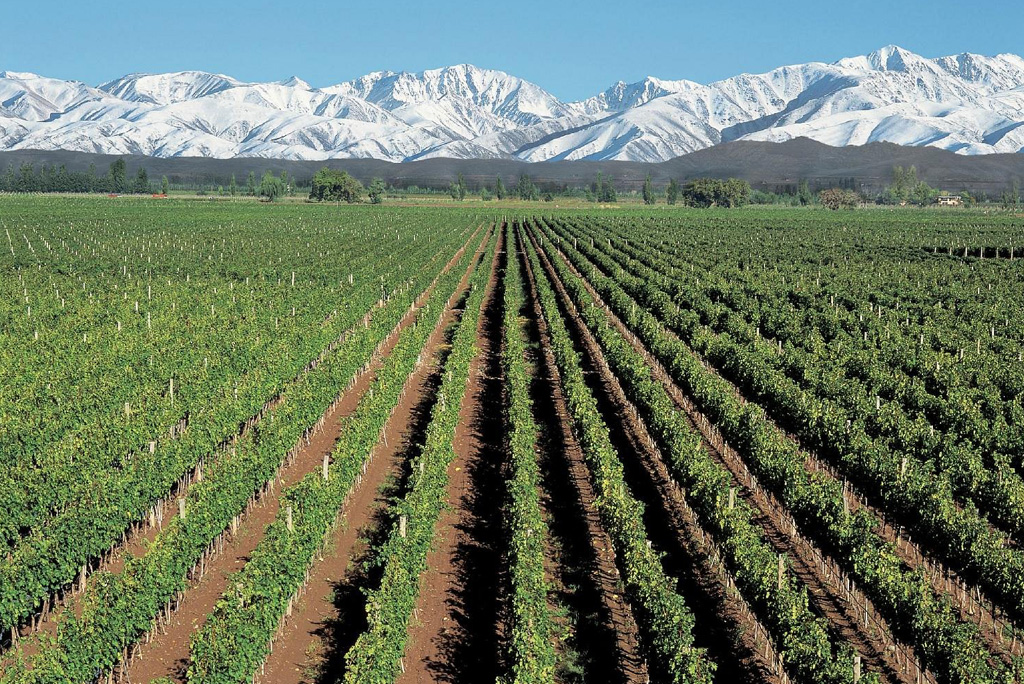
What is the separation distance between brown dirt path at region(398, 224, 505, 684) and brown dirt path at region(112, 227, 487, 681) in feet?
8.25

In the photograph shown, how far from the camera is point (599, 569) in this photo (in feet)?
52.7

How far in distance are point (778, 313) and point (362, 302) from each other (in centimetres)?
1672

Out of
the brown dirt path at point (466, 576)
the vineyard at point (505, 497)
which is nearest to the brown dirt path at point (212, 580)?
the vineyard at point (505, 497)

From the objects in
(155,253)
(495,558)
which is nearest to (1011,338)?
(495,558)

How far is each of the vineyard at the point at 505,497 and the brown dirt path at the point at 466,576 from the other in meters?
0.07

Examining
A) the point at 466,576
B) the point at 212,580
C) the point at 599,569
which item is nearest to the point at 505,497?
the point at 466,576

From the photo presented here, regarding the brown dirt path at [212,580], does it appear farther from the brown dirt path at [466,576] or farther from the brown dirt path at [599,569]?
the brown dirt path at [599,569]

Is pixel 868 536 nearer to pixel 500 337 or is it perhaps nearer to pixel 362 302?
pixel 500 337

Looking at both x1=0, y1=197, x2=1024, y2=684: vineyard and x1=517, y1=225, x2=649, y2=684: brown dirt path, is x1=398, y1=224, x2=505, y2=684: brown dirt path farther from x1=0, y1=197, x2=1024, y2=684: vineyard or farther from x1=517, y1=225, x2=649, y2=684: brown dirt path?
x1=517, y1=225, x2=649, y2=684: brown dirt path

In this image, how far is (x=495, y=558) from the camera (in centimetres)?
1655

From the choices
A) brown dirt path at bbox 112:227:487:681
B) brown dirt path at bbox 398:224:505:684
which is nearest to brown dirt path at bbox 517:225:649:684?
brown dirt path at bbox 398:224:505:684

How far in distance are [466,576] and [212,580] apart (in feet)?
13.1

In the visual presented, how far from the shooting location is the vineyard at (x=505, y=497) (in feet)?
43.2

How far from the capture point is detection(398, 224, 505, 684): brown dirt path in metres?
13.4
